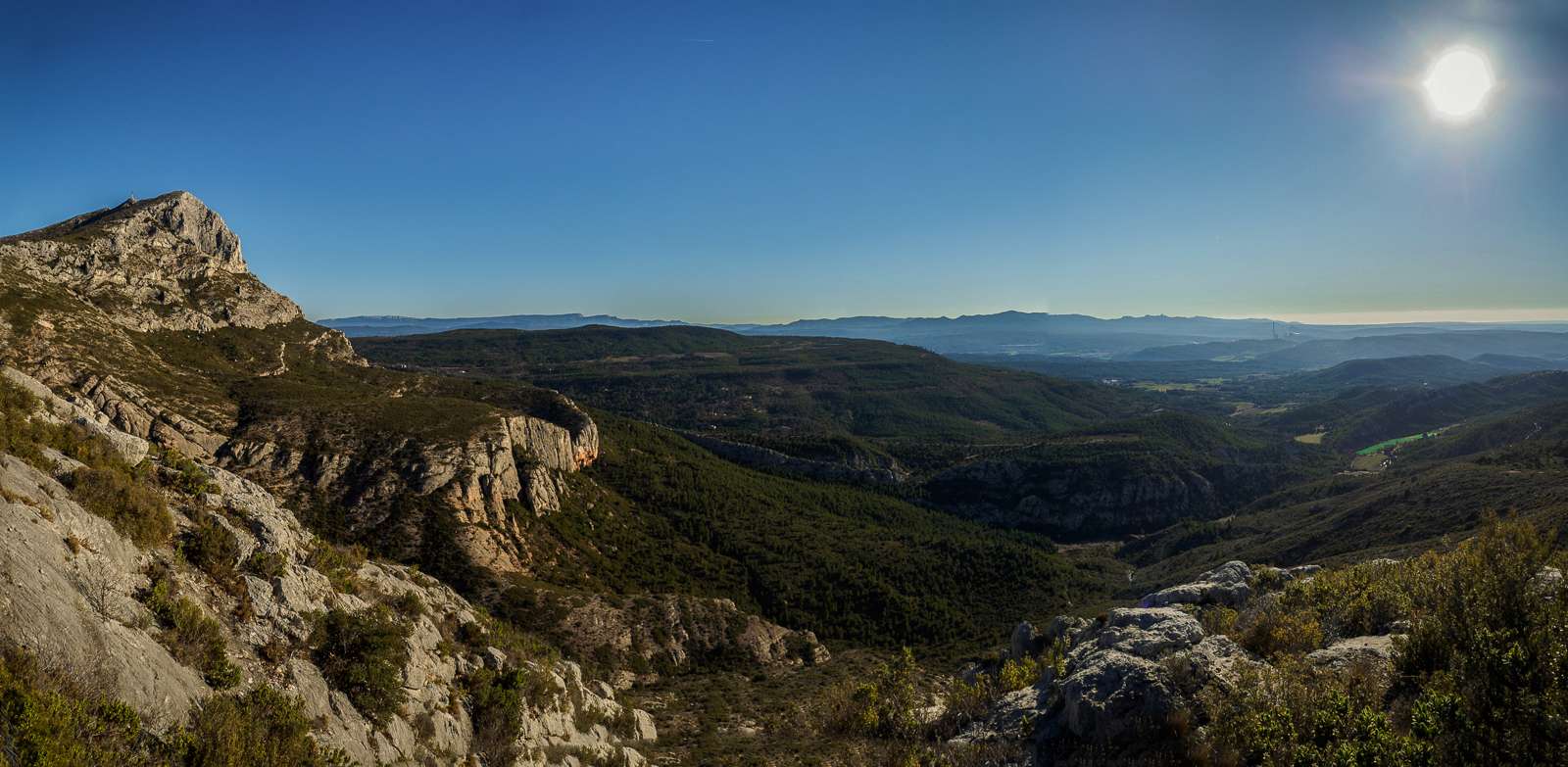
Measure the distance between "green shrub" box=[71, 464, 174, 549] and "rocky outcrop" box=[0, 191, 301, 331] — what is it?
78684mm

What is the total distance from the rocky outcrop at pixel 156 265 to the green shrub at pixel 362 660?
266ft

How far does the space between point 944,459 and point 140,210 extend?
169639mm

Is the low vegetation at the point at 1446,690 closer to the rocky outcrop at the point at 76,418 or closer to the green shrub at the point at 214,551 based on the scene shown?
the green shrub at the point at 214,551

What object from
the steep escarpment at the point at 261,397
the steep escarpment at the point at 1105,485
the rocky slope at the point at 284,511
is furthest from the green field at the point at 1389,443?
the steep escarpment at the point at 261,397

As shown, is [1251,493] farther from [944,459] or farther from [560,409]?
[560,409]

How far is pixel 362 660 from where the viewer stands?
50.9 feet

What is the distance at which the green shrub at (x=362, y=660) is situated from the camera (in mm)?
14836

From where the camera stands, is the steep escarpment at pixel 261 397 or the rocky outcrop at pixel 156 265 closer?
the steep escarpment at pixel 261 397

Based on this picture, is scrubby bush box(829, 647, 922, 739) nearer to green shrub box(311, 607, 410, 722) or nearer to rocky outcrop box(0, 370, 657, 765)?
rocky outcrop box(0, 370, 657, 765)

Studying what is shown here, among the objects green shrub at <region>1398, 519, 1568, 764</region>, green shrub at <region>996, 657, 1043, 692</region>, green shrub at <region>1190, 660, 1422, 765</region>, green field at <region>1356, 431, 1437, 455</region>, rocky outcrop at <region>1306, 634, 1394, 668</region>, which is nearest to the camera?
green shrub at <region>1398, 519, 1568, 764</region>

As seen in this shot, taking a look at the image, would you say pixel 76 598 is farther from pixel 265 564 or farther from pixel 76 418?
pixel 76 418

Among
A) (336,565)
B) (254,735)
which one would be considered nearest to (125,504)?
(336,565)

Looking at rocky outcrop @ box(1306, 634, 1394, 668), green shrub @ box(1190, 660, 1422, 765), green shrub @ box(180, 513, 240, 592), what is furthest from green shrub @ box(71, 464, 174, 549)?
rocky outcrop @ box(1306, 634, 1394, 668)

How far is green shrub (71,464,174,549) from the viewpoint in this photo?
13086 millimetres
